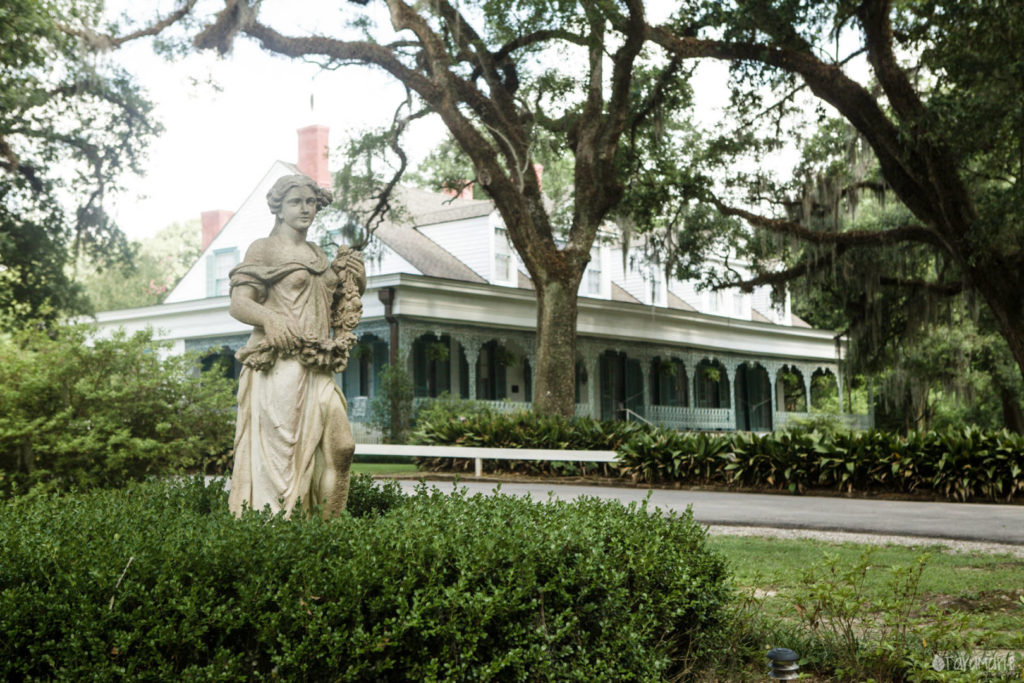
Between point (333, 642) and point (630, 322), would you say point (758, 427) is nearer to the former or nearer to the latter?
point (630, 322)

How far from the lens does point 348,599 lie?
4.24 m

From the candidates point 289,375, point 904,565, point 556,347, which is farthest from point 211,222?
point 289,375

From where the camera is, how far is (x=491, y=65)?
69.8ft

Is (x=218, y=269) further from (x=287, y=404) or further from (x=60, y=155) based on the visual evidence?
(x=287, y=404)

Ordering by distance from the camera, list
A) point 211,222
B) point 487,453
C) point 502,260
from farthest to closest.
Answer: point 211,222 → point 502,260 → point 487,453

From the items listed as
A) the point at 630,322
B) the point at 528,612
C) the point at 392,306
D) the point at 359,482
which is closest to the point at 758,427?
the point at 630,322

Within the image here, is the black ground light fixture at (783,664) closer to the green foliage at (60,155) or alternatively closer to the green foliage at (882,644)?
the green foliage at (882,644)

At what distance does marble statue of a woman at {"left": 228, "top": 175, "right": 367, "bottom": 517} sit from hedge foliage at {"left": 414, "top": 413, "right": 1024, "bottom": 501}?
11966 millimetres

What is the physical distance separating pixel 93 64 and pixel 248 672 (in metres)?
18.2

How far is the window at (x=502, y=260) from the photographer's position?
2873cm

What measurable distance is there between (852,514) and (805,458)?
11.1 ft

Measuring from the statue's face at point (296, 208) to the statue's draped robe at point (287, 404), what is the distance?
12.0 inches

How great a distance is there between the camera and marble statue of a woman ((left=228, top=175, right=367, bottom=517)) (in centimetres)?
595

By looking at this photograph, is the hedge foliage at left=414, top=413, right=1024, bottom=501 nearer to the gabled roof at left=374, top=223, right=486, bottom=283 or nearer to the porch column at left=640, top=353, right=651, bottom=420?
the gabled roof at left=374, top=223, right=486, bottom=283
